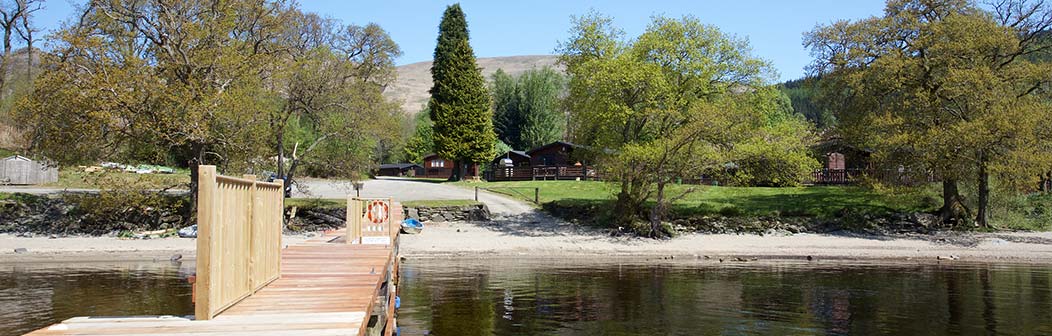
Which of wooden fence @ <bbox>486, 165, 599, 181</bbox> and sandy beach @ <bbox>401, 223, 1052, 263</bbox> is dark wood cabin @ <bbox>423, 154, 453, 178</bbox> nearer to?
wooden fence @ <bbox>486, 165, 599, 181</bbox>

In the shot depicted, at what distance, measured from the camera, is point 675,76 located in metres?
29.6

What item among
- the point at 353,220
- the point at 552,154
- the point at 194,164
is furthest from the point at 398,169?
the point at 353,220

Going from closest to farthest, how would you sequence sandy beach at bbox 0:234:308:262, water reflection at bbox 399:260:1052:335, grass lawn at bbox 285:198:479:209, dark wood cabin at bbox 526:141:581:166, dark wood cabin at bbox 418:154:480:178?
water reflection at bbox 399:260:1052:335 → sandy beach at bbox 0:234:308:262 → grass lawn at bbox 285:198:479:209 → dark wood cabin at bbox 526:141:581:166 → dark wood cabin at bbox 418:154:480:178

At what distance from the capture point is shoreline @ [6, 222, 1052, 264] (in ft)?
81.3

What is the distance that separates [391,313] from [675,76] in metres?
20.3

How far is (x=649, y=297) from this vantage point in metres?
16.7

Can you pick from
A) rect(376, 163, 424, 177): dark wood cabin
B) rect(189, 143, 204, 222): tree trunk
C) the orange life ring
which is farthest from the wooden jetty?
rect(376, 163, 424, 177): dark wood cabin

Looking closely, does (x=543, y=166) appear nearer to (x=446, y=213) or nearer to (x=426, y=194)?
(x=426, y=194)

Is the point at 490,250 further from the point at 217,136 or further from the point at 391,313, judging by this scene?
the point at 391,313

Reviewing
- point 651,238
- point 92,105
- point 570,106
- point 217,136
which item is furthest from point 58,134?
point 651,238

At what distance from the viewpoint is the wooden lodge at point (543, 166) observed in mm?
50219

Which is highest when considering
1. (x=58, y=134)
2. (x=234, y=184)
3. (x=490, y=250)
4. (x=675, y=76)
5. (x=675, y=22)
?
(x=675, y=22)

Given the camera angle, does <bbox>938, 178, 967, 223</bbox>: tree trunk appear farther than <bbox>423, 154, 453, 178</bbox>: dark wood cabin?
No

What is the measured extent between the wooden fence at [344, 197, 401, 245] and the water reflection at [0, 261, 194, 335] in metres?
3.54
